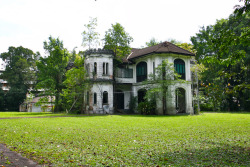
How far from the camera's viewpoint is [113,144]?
7.54m

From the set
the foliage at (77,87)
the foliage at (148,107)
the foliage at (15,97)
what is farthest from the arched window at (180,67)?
the foliage at (15,97)

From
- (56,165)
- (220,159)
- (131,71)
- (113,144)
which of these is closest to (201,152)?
(220,159)

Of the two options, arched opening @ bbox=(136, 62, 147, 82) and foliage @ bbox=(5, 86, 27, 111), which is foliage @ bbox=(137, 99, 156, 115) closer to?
arched opening @ bbox=(136, 62, 147, 82)

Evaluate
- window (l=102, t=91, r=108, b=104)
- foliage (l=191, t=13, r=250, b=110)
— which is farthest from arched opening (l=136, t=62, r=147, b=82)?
foliage (l=191, t=13, r=250, b=110)

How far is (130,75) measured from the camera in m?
31.7

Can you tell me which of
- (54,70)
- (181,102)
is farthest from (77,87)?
(181,102)

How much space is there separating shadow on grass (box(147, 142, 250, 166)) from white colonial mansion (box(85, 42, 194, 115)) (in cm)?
2005

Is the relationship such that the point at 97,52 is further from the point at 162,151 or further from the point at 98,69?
the point at 162,151

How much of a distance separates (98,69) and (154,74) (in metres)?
6.96

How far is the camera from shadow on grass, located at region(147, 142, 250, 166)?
527cm

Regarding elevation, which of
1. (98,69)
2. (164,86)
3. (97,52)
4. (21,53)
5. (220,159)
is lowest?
(220,159)

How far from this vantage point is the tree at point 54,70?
115 ft

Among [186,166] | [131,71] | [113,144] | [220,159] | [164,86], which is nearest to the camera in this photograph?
[186,166]

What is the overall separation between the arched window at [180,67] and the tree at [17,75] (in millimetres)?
31527
